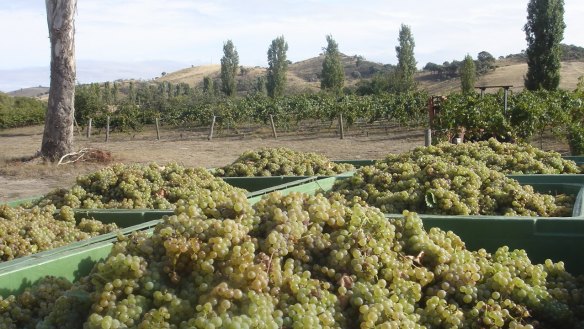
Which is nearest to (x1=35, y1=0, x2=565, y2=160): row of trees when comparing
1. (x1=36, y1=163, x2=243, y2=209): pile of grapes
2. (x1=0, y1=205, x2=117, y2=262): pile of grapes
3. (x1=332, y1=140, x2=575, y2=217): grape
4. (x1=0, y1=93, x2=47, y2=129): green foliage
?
(x1=36, y1=163, x2=243, y2=209): pile of grapes

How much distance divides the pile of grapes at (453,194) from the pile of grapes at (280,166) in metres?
2.07

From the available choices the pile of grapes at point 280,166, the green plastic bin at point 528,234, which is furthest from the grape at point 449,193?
the pile of grapes at point 280,166

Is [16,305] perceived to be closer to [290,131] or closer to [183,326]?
[183,326]

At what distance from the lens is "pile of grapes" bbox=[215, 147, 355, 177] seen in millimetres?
6156

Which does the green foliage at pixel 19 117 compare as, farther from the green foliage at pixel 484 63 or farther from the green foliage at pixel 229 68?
the green foliage at pixel 484 63

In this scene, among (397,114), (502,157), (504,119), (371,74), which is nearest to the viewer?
(502,157)

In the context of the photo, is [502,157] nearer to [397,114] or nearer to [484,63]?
[397,114]

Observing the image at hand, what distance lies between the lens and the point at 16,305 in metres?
2.19

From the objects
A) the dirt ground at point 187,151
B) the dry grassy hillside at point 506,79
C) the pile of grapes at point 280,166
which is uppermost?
the dry grassy hillside at point 506,79

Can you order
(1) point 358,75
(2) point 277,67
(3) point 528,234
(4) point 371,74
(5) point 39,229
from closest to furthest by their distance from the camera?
(3) point 528,234
(5) point 39,229
(2) point 277,67
(1) point 358,75
(4) point 371,74

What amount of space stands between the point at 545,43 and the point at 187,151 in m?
30.0

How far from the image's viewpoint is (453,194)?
350 cm

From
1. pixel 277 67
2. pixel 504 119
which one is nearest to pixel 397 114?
pixel 504 119

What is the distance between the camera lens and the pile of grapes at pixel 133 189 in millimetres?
4535
